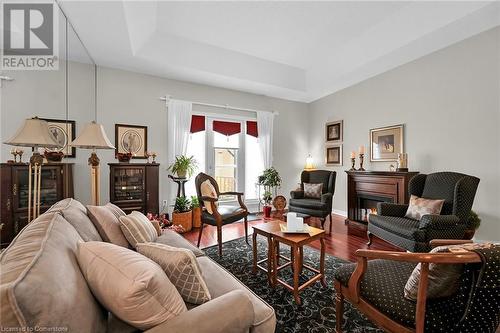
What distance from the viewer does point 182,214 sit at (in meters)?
3.79

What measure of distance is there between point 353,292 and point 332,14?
3.34 meters

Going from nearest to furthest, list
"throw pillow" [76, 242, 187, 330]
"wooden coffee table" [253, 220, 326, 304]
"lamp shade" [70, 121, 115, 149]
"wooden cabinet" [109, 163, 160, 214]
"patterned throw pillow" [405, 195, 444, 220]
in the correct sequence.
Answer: "throw pillow" [76, 242, 187, 330] → "wooden coffee table" [253, 220, 326, 304] → "lamp shade" [70, 121, 115, 149] → "patterned throw pillow" [405, 195, 444, 220] → "wooden cabinet" [109, 163, 160, 214]

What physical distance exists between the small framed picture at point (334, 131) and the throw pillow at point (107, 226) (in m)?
4.56

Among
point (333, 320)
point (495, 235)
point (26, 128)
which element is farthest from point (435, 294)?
point (495, 235)

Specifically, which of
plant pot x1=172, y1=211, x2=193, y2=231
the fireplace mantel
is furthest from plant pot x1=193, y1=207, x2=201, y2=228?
the fireplace mantel

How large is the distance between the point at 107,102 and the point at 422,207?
4.80 metres

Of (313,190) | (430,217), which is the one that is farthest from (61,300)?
(313,190)

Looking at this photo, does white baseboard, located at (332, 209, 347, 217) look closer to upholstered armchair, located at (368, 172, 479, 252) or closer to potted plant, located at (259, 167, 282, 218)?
potted plant, located at (259, 167, 282, 218)

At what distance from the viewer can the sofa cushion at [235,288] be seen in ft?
3.39

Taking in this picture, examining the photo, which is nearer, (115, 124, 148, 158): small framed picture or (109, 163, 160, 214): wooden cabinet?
(109, 163, 160, 214): wooden cabinet

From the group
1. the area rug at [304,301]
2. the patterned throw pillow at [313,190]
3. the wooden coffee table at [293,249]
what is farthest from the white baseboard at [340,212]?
the wooden coffee table at [293,249]

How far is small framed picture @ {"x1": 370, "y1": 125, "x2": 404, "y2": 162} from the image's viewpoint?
389 centimetres

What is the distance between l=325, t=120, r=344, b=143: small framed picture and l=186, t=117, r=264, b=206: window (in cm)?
166

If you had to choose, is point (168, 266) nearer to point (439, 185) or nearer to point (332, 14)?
point (439, 185)
